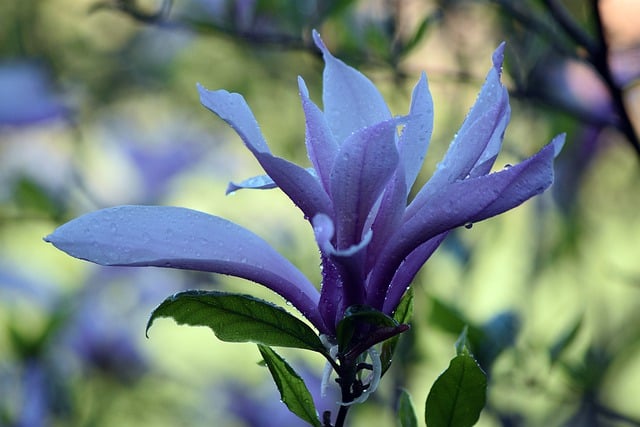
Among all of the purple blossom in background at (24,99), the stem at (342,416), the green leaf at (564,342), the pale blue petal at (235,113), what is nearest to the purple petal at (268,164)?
the pale blue petal at (235,113)

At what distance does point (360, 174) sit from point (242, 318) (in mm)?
107

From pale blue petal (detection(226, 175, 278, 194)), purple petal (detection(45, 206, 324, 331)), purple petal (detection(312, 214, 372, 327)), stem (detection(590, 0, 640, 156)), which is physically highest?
stem (detection(590, 0, 640, 156))

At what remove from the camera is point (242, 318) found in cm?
57

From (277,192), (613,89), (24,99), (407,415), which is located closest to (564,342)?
(613,89)

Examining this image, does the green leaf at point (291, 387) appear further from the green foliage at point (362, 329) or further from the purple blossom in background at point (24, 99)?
the purple blossom in background at point (24, 99)

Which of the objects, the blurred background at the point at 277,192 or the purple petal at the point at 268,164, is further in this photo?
the blurred background at the point at 277,192

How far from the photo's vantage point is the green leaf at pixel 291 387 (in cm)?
60

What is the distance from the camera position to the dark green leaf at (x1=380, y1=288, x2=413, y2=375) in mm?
608

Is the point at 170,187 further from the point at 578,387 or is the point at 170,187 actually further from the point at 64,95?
the point at 578,387

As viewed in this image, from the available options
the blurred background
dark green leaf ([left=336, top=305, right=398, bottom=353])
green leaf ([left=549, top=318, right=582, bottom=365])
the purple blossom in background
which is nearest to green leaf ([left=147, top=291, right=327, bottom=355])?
dark green leaf ([left=336, top=305, right=398, bottom=353])

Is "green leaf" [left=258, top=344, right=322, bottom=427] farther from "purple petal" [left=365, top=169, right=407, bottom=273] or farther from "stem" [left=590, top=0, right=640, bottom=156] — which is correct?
"stem" [left=590, top=0, right=640, bottom=156]

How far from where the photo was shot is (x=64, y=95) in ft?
6.78

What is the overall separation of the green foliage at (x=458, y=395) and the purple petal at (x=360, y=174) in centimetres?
9

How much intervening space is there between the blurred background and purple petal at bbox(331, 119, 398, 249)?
0.37 metres
